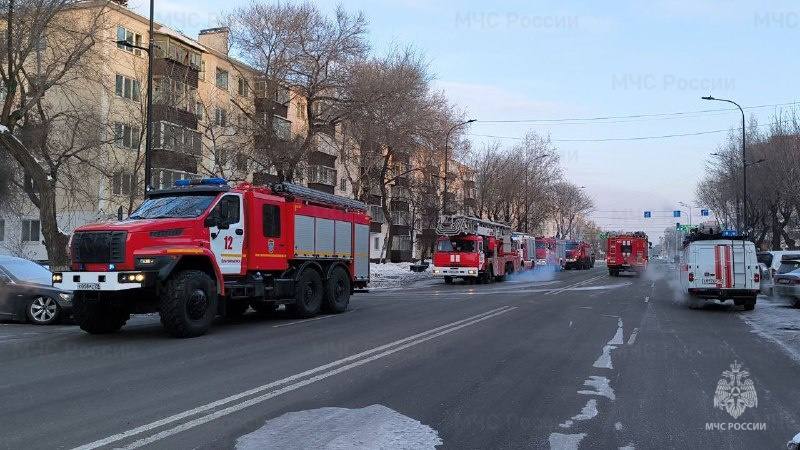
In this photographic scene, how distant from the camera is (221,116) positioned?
37.3 meters

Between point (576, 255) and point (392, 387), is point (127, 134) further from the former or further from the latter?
point (576, 255)

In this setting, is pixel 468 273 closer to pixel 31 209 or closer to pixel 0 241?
pixel 31 209

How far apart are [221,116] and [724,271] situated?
2787cm

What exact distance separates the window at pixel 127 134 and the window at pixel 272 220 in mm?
18159

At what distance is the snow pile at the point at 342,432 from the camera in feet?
17.5

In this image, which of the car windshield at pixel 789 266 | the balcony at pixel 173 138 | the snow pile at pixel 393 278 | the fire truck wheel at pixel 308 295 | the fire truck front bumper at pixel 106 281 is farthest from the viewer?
the snow pile at pixel 393 278

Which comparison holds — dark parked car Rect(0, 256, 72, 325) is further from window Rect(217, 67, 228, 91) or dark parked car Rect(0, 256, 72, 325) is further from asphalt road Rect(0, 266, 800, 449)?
window Rect(217, 67, 228, 91)

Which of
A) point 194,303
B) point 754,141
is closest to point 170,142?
point 194,303

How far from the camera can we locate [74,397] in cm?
705

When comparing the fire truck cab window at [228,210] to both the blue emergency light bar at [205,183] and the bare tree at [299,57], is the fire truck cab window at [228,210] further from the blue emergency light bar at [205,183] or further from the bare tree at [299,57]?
the bare tree at [299,57]

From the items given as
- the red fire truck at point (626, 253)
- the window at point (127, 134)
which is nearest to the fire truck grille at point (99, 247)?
the window at point (127, 134)

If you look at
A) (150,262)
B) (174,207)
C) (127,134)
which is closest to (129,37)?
(127,134)

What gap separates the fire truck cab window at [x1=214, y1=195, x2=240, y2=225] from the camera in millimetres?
13031

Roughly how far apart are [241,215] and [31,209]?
31842mm
